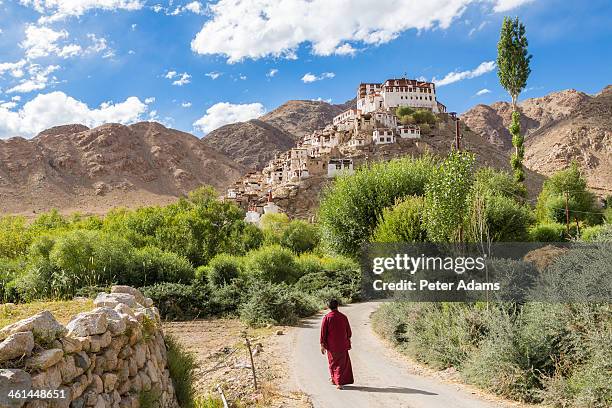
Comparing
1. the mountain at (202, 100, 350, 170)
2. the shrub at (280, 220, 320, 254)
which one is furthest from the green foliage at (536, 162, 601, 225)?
the mountain at (202, 100, 350, 170)

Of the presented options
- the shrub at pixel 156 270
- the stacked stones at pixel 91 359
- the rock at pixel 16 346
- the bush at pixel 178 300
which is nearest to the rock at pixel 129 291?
the stacked stones at pixel 91 359

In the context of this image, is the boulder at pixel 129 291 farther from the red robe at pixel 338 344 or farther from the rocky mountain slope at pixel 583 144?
the rocky mountain slope at pixel 583 144

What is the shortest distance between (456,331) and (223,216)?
37735 mm

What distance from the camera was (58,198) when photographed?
322 ft

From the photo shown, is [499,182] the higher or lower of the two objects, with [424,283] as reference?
higher

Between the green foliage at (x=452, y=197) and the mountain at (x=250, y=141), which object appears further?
the mountain at (x=250, y=141)

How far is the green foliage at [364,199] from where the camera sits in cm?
2500

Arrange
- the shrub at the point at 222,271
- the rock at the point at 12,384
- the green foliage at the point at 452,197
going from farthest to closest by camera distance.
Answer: the shrub at the point at 222,271 → the green foliage at the point at 452,197 → the rock at the point at 12,384

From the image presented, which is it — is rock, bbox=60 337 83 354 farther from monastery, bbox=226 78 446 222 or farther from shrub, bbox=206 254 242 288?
monastery, bbox=226 78 446 222

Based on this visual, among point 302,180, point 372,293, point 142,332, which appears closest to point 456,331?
point 142,332

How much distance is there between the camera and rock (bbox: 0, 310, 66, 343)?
4453mm

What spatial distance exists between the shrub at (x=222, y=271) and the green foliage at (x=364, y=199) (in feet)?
18.8

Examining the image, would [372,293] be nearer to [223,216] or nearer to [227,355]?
[227,355]

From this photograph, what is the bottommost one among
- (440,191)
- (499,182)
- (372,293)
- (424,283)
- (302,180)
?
(372,293)
